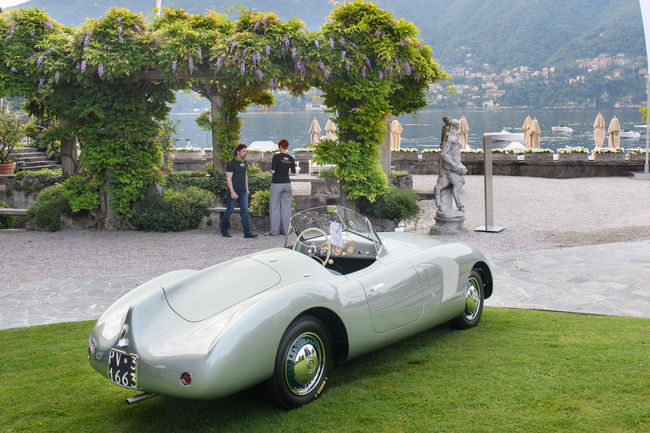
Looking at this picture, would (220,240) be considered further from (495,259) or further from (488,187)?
(488,187)

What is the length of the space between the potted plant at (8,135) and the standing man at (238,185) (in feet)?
33.5

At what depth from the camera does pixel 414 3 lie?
121562 millimetres

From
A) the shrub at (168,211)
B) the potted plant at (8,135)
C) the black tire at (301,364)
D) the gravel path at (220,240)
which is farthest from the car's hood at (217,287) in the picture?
the potted plant at (8,135)

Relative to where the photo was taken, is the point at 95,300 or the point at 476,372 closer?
the point at 476,372

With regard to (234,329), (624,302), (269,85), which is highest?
(269,85)

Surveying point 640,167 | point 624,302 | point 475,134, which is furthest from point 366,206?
point 475,134

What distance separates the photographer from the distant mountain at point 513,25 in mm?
104938

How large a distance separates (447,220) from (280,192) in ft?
11.2

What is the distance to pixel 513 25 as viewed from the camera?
117 metres

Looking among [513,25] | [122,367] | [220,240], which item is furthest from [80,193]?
[513,25]

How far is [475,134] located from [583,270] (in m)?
69.4

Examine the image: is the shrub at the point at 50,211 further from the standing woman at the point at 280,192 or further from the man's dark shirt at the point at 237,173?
the standing woman at the point at 280,192

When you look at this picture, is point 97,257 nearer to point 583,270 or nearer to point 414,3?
point 583,270

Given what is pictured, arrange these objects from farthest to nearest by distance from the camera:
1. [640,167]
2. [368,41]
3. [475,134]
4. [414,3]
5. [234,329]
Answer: [414,3], [475,134], [640,167], [368,41], [234,329]
